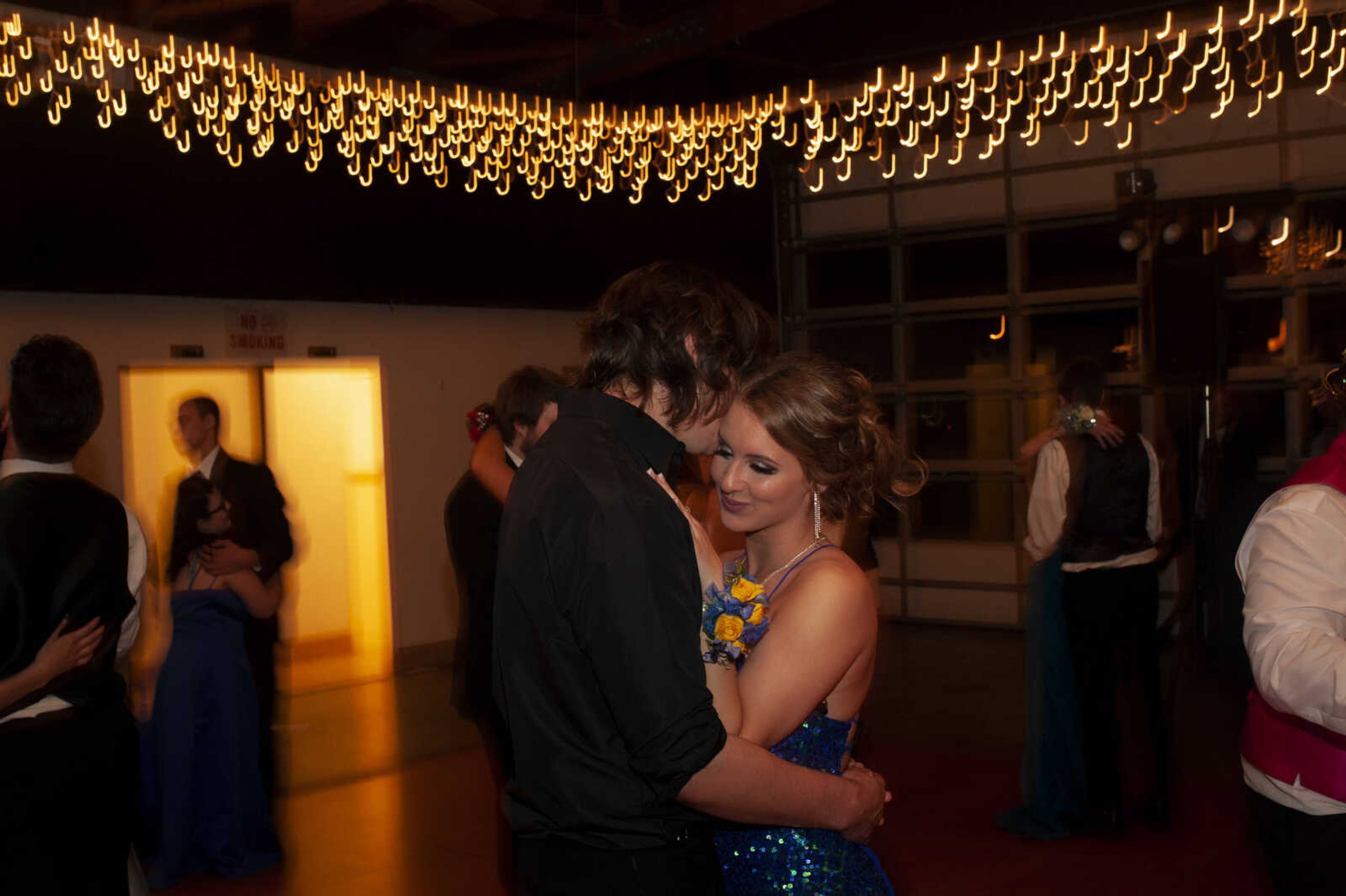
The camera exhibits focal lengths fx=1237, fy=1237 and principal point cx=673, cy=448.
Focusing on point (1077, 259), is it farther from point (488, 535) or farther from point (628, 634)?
point (628, 634)

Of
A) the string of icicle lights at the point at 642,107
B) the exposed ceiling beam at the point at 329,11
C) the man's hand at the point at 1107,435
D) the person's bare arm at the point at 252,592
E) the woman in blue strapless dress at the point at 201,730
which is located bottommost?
the woman in blue strapless dress at the point at 201,730

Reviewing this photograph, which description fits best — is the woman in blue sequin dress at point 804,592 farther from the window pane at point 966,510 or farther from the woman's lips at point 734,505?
the window pane at point 966,510

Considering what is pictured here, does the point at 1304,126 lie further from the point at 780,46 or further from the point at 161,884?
the point at 161,884

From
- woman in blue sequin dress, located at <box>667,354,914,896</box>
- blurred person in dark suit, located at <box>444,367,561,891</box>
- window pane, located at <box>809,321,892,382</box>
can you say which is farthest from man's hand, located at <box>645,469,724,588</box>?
window pane, located at <box>809,321,892,382</box>

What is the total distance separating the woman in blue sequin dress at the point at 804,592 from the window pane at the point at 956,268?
24.3 feet

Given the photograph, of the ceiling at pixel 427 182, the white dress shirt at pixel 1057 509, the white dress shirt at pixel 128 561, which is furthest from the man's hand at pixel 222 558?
the white dress shirt at pixel 1057 509

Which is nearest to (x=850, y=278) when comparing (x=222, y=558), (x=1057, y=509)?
(x=1057, y=509)

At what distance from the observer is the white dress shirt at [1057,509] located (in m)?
4.68

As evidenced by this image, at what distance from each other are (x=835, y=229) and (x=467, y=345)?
129 inches

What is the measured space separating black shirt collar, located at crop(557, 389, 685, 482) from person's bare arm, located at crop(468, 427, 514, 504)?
2131 millimetres

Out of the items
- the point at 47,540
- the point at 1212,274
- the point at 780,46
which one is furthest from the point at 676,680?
the point at 780,46

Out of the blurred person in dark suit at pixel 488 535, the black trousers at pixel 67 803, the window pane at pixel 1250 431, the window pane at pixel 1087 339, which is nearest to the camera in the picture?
the black trousers at pixel 67 803

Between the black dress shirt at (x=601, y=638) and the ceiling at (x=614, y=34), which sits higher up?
the ceiling at (x=614, y=34)

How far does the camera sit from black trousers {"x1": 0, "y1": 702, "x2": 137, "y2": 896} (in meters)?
2.56
